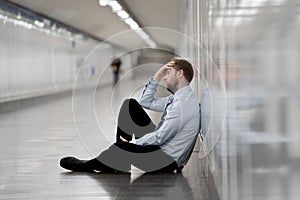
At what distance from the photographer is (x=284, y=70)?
2627 mm

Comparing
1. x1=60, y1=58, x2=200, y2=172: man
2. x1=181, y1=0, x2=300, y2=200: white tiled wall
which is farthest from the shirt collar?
x1=181, y1=0, x2=300, y2=200: white tiled wall

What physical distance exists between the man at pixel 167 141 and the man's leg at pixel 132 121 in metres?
0.01

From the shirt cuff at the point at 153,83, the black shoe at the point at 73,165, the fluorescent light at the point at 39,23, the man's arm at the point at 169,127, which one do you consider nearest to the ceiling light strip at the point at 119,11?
the fluorescent light at the point at 39,23

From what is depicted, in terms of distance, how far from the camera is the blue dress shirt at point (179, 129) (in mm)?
7598

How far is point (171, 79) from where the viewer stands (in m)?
7.92

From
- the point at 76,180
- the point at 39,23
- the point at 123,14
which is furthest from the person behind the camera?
the point at 123,14

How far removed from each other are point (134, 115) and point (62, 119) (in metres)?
10.3

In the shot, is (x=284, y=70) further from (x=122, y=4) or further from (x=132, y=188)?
(x=122, y=4)

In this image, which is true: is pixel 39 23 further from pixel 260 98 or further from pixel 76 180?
pixel 260 98

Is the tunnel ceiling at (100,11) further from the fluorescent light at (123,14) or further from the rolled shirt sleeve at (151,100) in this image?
the rolled shirt sleeve at (151,100)

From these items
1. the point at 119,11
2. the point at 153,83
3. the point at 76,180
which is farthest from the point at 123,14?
the point at 76,180

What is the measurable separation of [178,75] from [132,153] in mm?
1102

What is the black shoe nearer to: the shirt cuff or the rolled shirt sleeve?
the rolled shirt sleeve

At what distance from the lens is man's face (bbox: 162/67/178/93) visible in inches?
311
